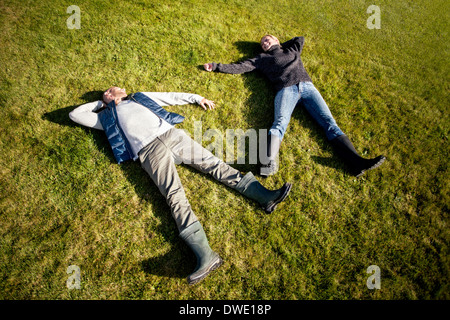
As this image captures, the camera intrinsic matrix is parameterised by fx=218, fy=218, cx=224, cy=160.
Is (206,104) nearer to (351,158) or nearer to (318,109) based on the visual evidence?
(318,109)

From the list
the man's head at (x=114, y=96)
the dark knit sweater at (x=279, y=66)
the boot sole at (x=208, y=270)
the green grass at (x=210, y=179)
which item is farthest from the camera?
the dark knit sweater at (x=279, y=66)

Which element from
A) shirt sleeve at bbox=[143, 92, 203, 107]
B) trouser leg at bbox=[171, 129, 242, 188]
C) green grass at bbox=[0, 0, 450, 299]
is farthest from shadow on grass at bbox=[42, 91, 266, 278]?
shirt sleeve at bbox=[143, 92, 203, 107]

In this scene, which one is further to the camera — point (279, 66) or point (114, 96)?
point (279, 66)

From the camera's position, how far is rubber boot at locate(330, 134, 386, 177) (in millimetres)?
3736

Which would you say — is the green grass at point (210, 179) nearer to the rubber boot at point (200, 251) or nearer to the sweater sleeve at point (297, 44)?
the rubber boot at point (200, 251)

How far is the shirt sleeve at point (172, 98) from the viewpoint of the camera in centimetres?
419

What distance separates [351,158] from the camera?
3.94m

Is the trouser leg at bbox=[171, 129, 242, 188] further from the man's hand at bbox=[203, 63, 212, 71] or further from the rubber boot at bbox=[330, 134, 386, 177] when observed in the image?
the rubber boot at bbox=[330, 134, 386, 177]

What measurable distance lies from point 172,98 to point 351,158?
3537 mm

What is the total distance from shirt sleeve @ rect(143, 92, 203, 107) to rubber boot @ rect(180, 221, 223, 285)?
7.82 feet

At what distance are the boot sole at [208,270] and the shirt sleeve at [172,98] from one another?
294 cm

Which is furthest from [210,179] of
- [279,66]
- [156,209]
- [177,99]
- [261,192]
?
[279,66]

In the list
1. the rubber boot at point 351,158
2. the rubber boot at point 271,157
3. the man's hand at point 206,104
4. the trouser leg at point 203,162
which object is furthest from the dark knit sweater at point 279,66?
the trouser leg at point 203,162
